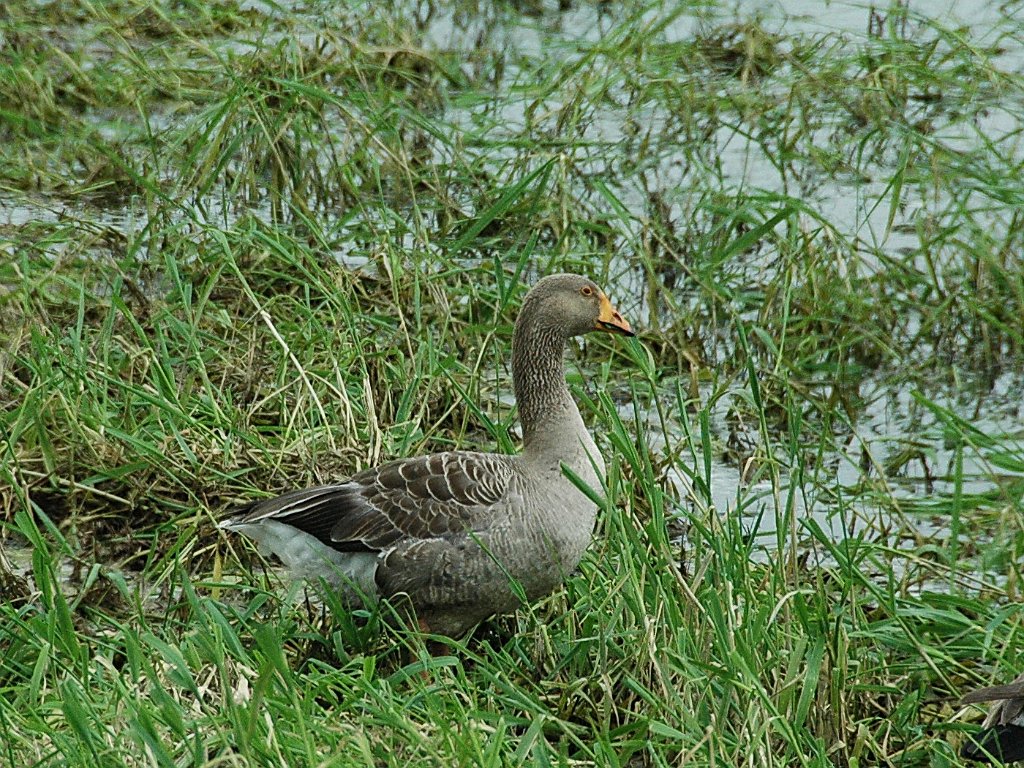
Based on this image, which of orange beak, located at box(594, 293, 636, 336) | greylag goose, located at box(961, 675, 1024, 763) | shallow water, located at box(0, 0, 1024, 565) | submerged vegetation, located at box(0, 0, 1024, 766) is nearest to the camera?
greylag goose, located at box(961, 675, 1024, 763)

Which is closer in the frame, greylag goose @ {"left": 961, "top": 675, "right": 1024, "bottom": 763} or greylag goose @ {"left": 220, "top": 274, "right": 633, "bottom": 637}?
greylag goose @ {"left": 961, "top": 675, "right": 1024, "bottom": 763}

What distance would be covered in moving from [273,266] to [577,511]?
302cm

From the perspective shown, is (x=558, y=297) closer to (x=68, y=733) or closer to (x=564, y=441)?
(x=564, y=441)

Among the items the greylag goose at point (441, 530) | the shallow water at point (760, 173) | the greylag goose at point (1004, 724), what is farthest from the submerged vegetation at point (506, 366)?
the greylag goose at point (1004, 724)

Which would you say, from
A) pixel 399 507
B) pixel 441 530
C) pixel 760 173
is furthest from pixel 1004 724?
pixel 760 173

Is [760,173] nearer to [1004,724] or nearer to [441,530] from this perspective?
[441,530]

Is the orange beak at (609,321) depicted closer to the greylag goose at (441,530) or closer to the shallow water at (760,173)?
the greylag goose at (441,530)

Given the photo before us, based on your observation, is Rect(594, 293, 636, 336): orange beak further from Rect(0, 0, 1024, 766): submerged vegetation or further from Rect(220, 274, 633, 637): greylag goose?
Rect(220, 274, 633, 637): greylag goose

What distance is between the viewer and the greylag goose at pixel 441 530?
5.27 meters

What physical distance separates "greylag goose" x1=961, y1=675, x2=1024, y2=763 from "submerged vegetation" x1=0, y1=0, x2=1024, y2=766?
262 millimetres

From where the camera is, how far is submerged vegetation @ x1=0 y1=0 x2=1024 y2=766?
4.59 meters

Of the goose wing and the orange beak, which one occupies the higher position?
the orange beak

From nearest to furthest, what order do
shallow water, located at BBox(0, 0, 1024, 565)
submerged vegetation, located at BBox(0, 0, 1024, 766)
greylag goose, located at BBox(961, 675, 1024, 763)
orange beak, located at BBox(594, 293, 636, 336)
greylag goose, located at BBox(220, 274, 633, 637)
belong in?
greylag goose, located at BBox(961, 675, 1024, 763) < submerged vegetation, located at BBox(0, 0, 1024, 766) < greylag goose, located at BBox(220, 274, 633, 637) < orange beak, located at BBox(594, 293, 636, 336) < shallow water, located at BBox(0, 0, 1024, 565)

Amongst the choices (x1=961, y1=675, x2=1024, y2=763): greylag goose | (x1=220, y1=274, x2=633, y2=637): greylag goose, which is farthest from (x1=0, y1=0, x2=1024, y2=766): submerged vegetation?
(x1=961, y1=675, x2=1024, y2=763): greylag goose
